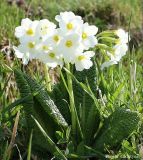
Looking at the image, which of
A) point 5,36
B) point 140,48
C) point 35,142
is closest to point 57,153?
point 35,142

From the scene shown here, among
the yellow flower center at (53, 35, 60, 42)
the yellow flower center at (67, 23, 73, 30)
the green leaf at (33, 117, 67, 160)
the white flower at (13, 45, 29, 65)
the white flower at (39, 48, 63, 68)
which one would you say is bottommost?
the green leaf at (33, 117, 67, 160)

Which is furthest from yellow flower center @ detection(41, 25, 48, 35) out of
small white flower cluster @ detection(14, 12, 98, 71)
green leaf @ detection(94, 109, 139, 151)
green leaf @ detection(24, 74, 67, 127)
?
green leaf @ detection(94, 109, 139, 151)

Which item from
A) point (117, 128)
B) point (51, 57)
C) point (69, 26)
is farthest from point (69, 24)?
point (117, 128)

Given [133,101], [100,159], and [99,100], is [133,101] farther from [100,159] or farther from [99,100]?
[100,159]

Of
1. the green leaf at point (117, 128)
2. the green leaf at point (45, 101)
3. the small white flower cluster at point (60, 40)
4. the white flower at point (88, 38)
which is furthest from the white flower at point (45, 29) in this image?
the green leaf at point (117, 128)

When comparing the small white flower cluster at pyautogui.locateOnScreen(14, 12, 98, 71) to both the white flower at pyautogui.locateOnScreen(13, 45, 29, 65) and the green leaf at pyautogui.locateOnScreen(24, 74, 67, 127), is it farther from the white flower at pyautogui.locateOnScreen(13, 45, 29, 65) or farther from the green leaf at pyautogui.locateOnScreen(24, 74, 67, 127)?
the green leaf at pyautogui.locateOnScreen(24, 74, 67, 127)

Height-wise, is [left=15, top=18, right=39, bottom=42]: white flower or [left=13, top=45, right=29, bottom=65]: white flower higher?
[left=15, top=18, right=39, bottom=42]: white flower

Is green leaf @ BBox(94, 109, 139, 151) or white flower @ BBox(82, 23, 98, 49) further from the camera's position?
green leaf @ BBox(94, 109, 139, 151)
